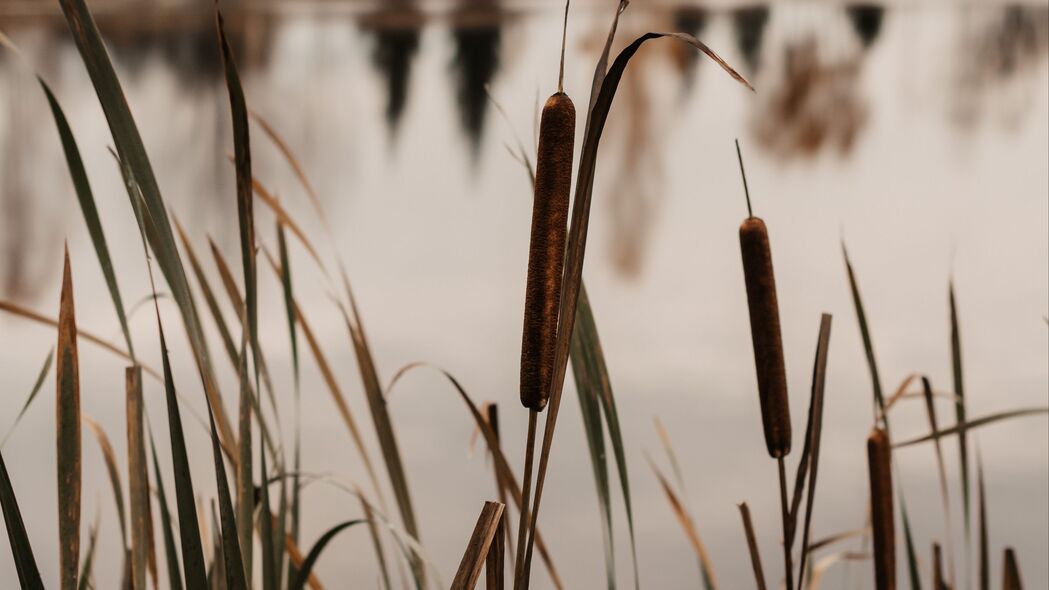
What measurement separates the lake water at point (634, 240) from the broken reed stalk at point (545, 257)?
0.64ft

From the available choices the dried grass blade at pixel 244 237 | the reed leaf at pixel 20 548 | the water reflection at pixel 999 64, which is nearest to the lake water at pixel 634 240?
the water reflection at pixel 999 64

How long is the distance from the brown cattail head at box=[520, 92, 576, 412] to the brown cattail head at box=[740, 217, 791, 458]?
13 cm

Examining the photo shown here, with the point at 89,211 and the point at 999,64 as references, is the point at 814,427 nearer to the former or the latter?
the point at 89,211

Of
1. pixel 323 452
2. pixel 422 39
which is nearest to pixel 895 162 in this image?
pixel 323 452

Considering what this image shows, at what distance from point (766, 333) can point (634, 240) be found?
5076mm

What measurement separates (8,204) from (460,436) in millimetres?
4600

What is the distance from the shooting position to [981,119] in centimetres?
597

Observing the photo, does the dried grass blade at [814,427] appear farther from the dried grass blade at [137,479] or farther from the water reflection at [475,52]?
the water reflection at [475,52]

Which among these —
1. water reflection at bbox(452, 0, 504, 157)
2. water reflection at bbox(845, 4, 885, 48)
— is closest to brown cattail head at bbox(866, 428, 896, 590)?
water reflection at bbox(452, 0, 504, 157)

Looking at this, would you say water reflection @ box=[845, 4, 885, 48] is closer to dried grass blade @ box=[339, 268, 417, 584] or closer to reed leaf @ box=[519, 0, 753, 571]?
dried grass blade @ box=[339, 268, 417, 584]

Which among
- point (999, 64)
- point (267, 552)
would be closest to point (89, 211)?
point (267, 552)

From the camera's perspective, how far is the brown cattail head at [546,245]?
1.12ft

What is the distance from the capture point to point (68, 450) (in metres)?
0.44

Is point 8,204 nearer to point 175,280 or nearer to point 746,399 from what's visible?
point 746,399
